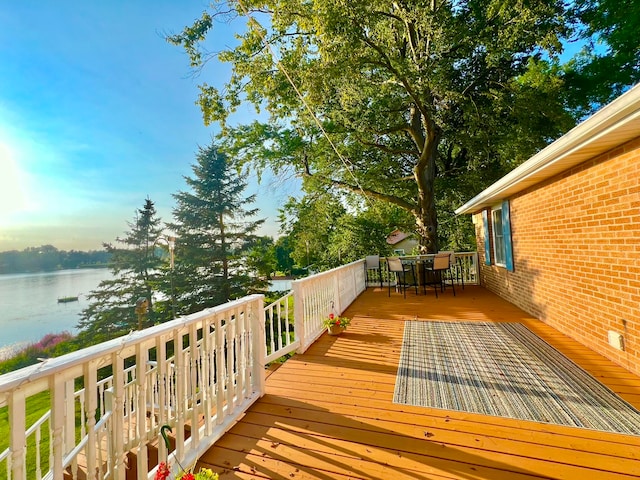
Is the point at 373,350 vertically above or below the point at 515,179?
below

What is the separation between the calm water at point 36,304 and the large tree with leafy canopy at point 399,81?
33.8 feet

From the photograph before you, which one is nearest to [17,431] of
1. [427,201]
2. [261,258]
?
[427,201]

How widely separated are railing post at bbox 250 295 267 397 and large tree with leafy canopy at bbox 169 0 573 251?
3897 mm

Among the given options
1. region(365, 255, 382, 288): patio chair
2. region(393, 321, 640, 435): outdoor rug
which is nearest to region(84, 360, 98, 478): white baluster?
region(393, 321, 640, 435): outdoor rug

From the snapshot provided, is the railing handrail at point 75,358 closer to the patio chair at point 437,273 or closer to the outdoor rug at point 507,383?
the outdoor rug at point 507,383

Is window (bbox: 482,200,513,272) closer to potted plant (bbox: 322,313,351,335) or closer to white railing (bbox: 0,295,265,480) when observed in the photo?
potted plant (bbox: 322,313,351,335)

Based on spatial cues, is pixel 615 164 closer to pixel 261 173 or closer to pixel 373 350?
pixel 373 350

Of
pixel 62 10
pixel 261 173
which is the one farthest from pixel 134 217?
pixel 62 10

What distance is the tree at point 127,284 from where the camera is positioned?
14938 mm

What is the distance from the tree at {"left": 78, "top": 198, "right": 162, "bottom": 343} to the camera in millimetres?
14938

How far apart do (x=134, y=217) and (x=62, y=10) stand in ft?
43.7

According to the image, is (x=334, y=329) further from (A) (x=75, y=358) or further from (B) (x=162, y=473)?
(A) (x=75, y=358)

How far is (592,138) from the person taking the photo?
245cm

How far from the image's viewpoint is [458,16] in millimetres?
7938
